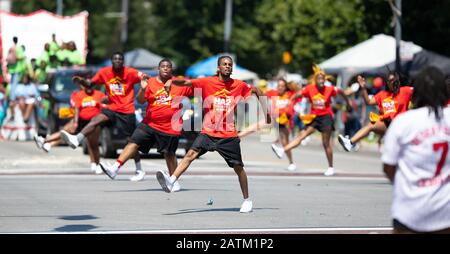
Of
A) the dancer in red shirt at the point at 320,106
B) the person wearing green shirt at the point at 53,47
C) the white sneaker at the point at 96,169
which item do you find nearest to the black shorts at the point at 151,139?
the white sneaker at the point at 96,169

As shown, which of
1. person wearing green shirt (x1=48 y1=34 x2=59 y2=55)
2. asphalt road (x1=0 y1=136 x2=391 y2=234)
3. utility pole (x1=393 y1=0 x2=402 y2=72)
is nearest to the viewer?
asphalt road (x1=0 y1=136 x2=391 y2=234)

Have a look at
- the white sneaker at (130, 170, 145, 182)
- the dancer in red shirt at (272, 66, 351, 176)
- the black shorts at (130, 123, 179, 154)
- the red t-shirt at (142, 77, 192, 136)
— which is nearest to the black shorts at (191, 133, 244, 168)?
the black shorts at (130, 123, 179, 154)

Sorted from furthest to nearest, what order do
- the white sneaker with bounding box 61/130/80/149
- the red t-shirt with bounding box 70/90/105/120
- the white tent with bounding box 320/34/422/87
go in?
the white tent with bounding box 320/34/422/87, the red t-shirt with bounding box 70/90/105/120, the white sneaker with bounding box 61/130/80/149

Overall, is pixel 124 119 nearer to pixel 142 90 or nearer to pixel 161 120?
pixel 161 120

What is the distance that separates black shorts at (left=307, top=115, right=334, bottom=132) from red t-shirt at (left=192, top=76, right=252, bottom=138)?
25.4ft

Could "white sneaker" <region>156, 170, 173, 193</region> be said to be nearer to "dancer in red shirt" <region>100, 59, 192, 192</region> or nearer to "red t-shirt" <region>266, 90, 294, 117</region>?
"dancer in red shirt" <region>100, 59, 192, 192</region>

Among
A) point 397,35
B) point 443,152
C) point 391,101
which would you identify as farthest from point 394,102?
point 397,35

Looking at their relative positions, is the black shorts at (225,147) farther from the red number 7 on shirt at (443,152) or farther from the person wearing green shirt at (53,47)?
the person wearing green shirt at (53,47)

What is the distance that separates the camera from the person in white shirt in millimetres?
7191
